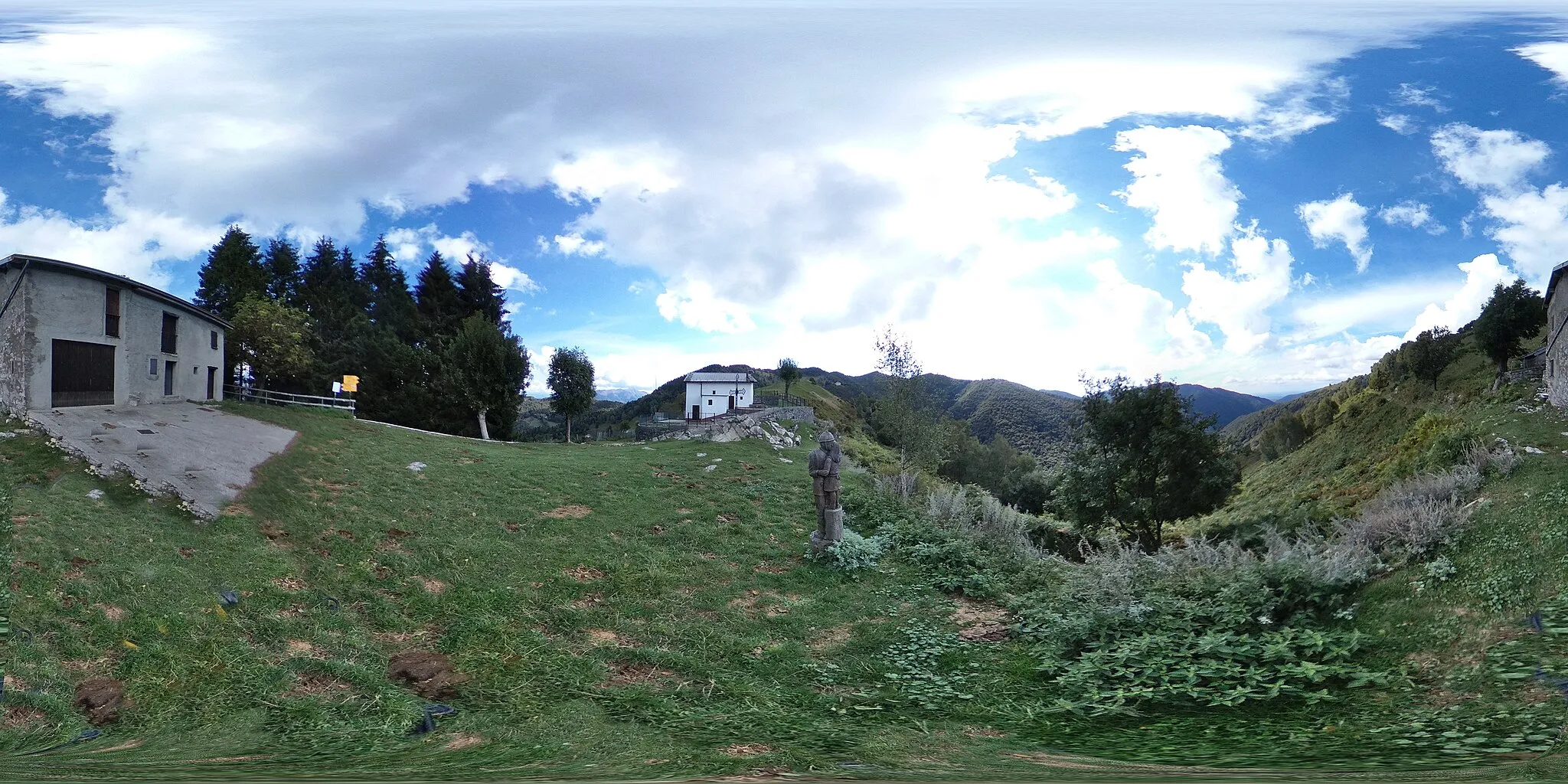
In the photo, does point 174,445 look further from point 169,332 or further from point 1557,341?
point 1557,341

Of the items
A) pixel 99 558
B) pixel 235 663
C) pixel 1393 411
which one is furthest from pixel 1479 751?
pixel 1393 411

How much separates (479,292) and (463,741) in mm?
41065

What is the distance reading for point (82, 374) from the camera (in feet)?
59.2

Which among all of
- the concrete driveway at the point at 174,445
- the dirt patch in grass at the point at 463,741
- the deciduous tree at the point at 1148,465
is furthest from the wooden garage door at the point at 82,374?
the deciduous tree at the point at 1148,465

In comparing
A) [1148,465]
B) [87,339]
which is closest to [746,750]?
[1148,465]

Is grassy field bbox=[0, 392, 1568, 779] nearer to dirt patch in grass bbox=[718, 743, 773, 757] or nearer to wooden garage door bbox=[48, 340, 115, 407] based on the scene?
dirt patch in grass bbox=[718, 743, 773, 757]

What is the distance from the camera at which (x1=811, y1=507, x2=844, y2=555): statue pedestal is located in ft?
35.4

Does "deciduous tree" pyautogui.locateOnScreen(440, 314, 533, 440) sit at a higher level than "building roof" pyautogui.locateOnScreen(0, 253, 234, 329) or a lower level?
lower

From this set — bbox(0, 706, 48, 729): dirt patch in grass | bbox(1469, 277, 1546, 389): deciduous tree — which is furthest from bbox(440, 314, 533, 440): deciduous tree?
bbox(1469, 277, 1546, 389): deciduous tree

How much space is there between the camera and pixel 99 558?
26.3 feet

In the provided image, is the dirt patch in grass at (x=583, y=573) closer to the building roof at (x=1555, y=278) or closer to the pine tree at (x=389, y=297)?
the building roof at (x=1555, y=278)

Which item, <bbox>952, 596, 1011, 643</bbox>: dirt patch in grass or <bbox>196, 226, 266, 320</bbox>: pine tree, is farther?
<bbox>196, 226, 266, 320</bbox>: pine tree

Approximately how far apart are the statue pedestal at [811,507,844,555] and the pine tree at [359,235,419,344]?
113 feet

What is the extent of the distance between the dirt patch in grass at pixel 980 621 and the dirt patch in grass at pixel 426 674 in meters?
5.45
